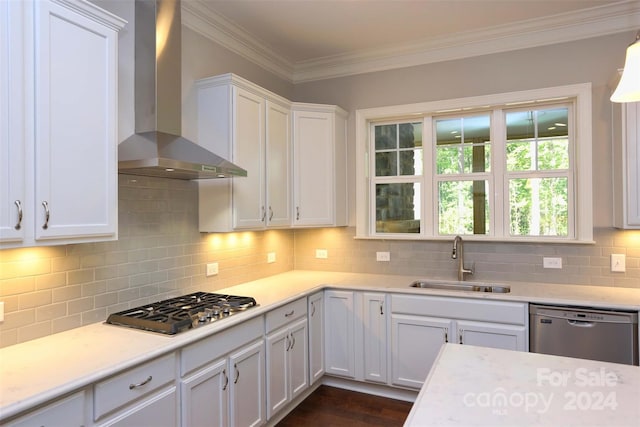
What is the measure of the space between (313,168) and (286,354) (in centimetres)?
163

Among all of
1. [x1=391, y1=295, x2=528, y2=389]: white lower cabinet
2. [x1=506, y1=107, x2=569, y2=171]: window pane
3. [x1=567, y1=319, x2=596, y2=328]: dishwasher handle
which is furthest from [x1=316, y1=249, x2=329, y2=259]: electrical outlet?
[x1=567, y1=319, x2=596, y2=328]: dishwasher handle

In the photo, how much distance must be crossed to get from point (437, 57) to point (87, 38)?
2.81 metres

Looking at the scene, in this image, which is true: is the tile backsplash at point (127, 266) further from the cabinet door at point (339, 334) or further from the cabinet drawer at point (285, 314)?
the cabinet door at point (339, 334)

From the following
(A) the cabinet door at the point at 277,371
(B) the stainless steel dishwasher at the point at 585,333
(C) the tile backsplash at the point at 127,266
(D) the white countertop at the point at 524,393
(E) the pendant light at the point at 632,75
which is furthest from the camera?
(A) the cabinet door at the point at 277,371

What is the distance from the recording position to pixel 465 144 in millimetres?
3666

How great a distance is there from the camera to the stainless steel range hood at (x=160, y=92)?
2301 millimetres

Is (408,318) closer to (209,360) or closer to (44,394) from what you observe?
(209,360)

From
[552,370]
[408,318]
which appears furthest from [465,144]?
[552,370]

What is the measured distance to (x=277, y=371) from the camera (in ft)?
9.12

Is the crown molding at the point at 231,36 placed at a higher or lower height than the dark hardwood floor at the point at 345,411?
higher

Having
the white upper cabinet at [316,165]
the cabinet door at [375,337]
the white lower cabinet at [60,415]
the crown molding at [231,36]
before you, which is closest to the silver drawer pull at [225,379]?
the white lower cabinet at [60,415]

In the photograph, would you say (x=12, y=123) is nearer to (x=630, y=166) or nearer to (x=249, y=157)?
(x=249, y=157)

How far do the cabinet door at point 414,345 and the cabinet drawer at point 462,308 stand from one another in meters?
0.06

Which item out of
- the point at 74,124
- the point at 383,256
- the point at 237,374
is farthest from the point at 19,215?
the point at 383,256
